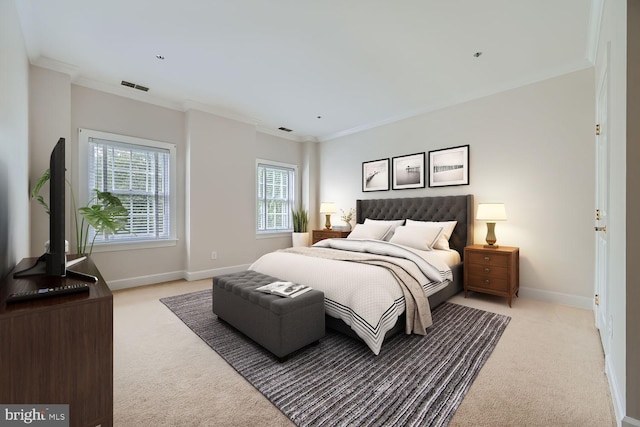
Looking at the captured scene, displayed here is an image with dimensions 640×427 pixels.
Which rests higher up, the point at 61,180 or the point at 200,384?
the point at 61,180

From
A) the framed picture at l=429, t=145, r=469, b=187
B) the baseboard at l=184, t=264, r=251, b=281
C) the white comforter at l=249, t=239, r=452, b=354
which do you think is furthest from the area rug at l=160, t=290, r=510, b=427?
the framed picture at l=429, t=145, r=469, b=187

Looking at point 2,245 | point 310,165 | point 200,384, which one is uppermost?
point 310,165

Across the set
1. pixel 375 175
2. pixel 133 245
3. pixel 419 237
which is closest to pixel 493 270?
pixel 419 237

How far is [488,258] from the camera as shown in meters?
3.29

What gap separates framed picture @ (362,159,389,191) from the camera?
4.86m

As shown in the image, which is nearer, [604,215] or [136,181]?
[604,215]

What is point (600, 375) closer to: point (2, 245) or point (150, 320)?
point (150, 320)

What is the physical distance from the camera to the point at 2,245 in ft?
5.56

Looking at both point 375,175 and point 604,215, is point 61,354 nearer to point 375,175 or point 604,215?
point 604,215

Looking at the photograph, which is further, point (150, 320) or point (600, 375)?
point (150, 320)

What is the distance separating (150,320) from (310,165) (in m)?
4.18

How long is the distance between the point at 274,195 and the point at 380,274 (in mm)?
3816
